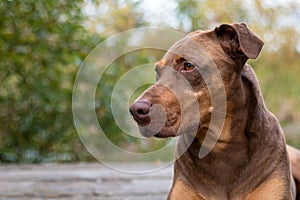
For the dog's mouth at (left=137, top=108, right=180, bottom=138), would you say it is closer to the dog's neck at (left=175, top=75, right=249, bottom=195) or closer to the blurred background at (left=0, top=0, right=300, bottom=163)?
the dog's neck at (left=175, top=75, right=249, bottom=195)

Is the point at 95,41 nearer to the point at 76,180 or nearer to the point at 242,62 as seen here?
the point at 76,180

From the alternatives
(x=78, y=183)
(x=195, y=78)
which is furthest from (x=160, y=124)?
(x=78, y=183)

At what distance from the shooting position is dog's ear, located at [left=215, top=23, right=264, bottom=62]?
9.28 ft

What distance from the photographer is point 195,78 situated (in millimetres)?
2842

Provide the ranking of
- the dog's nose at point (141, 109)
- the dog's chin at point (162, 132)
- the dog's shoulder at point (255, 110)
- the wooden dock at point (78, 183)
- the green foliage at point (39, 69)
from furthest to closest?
the green foliage at point (39, 69) → the wooden dock at point (78, 183) → the dog's shoulder at point (255, 110) → the dog's chin at point (162, 132) → the dog's nose at point (141, 109)

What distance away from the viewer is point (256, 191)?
9.82ft

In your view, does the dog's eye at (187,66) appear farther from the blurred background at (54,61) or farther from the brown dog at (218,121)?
the blurred background at (54,61)

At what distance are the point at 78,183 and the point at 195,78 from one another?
8.55ft

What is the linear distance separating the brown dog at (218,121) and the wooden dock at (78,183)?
152 centimetres

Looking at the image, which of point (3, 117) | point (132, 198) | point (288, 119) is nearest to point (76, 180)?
point (132, 198)

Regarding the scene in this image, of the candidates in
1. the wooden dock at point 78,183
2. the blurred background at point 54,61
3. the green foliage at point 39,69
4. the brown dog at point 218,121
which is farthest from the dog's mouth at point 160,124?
the green foliage at point 39,69

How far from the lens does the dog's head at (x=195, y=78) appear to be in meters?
2.74

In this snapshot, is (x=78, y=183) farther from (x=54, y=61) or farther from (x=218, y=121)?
(x=218, y=121)

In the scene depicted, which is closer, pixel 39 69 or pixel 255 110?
pixel 255 110
